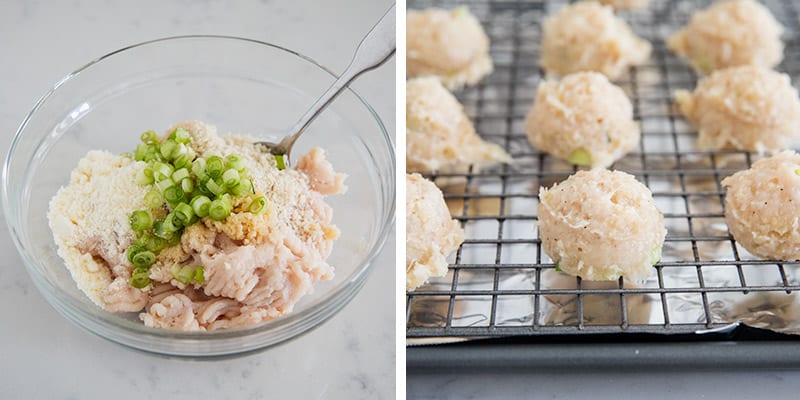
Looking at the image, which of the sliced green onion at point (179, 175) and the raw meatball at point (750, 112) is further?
the raw meatball at point (750, 112)

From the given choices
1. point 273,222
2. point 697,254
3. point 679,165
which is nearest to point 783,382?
point 697,254

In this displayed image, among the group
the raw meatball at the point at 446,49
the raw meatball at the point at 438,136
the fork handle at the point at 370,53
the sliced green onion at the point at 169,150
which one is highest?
the raw meatball at the point at 446,49

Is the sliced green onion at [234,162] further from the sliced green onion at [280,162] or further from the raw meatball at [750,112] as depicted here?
the raw meatball at [750,112]

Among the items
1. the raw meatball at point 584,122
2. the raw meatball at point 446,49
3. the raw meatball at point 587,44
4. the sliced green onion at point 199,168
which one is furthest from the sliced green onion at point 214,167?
the raw meatball at point 587,44

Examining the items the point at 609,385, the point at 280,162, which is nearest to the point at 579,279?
the point at 609,385

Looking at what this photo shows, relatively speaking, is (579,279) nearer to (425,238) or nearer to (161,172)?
(425,238)

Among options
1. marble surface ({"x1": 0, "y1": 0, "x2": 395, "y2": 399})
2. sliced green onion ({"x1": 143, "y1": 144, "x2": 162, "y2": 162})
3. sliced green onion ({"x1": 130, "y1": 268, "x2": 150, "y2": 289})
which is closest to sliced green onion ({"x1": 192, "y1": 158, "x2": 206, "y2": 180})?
sliced green onion ({"x1": 143, "y1": 144, "x2": 162, "y2": 162})
